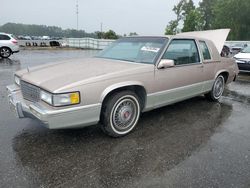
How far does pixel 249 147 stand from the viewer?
11.3 feet

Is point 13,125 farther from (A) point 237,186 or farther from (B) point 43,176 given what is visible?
(A) point 237,186

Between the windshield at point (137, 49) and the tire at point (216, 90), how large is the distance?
6.95 feet

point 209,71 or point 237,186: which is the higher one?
point 209,71

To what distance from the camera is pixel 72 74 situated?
3363 mm

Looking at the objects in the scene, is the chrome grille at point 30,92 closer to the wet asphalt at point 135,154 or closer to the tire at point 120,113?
the wet asphalt at point 135,154

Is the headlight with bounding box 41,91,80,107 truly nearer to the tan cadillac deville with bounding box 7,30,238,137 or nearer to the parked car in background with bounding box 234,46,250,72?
the tan cadillac deville with bounding box 7,30,238,137

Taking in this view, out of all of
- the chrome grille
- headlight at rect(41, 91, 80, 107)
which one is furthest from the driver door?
the chrome grille

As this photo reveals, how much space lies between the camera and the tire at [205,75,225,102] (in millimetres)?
5636

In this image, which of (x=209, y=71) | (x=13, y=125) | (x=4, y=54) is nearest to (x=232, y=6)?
(x=4, y=54)

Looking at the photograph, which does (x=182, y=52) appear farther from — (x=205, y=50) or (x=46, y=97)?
(x=46, y=97)

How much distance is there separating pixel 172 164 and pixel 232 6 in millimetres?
54822

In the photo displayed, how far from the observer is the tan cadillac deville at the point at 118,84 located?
3.03 meters

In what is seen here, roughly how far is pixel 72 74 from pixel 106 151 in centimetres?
120

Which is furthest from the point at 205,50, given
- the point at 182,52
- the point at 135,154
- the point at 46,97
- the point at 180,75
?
the point at 46,97
